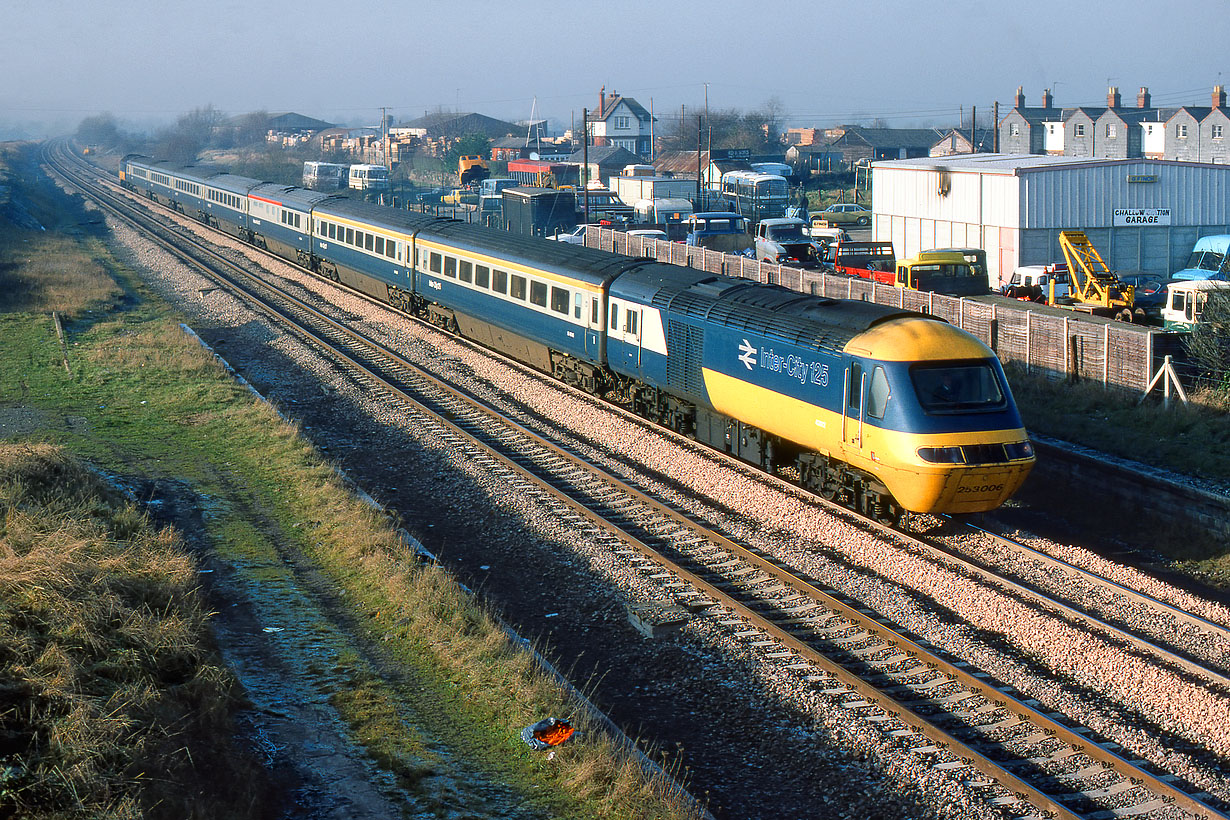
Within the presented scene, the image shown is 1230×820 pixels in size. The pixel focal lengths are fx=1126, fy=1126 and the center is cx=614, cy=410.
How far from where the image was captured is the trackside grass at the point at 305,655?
8344 millimetres

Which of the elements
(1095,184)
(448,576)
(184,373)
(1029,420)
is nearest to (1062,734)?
(448,576)

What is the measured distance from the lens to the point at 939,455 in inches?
526

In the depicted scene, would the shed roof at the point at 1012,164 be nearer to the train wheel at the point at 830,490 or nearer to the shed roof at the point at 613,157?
the train wheel at the point at 830,490

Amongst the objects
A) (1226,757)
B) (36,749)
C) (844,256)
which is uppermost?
Answer: (844,256)

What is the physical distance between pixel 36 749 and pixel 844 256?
118ft

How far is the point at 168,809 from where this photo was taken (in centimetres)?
759

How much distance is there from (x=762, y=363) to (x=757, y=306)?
1205 millimetres

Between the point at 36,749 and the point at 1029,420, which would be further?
the point at 1029,420

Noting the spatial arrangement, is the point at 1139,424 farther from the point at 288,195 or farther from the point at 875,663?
the point at 288,195

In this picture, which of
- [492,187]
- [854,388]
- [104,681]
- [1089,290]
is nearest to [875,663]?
[854,388]

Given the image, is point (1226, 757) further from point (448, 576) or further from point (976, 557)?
point (448, 576)

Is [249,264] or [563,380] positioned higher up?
[249,264]

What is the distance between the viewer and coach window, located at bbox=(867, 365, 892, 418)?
1380 cm

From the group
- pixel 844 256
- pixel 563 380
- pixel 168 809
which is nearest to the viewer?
pixel 168 809
